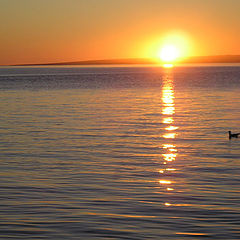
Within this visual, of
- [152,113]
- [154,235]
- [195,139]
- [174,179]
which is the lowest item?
[154,235]

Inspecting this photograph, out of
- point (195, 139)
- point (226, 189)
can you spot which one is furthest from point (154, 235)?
point (195, 139)

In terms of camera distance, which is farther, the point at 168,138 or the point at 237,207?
the point at 168,138

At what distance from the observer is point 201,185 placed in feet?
64.1

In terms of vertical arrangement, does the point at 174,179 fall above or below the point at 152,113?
below

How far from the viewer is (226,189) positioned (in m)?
18.9

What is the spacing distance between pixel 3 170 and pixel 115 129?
46.9ft

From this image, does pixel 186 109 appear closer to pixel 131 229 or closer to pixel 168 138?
pixel 168 138

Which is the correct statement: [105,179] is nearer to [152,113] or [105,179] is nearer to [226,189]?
[226,189]

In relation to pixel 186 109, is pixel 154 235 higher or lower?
lower

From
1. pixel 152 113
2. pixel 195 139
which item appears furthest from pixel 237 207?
pixel 152 113

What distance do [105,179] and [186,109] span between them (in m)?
32.1

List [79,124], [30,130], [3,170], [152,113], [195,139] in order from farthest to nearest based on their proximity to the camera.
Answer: [152,113]
[79,124]
[30,130]
[195,139]
[3,170]

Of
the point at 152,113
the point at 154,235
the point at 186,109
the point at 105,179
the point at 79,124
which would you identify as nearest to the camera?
the point at 154,235

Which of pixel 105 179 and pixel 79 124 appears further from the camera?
pixel 79 124
